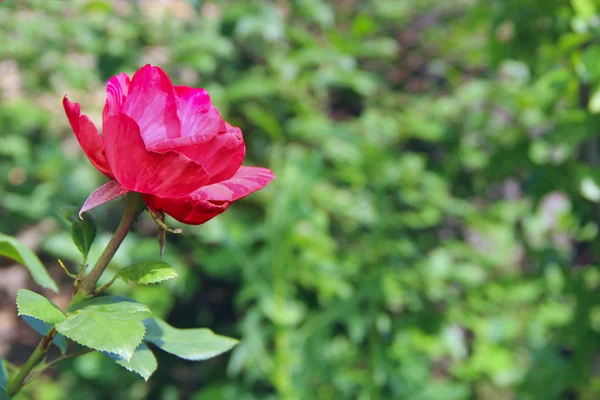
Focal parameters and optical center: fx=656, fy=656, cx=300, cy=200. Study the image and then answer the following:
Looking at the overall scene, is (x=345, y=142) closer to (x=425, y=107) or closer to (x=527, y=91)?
(x=425, y=107)

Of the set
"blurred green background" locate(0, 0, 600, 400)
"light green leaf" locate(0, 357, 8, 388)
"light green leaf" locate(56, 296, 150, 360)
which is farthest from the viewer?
"blurred green background" locate(0, 0, 600, 400)

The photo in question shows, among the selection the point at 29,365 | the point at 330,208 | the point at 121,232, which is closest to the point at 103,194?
the point at 121,232

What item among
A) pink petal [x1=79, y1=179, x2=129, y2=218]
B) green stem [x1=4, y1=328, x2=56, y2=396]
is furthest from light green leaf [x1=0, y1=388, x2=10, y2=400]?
pink petal [x1=79, y1=179, x2=129, y2=218]

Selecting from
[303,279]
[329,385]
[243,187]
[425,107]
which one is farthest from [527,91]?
[243,187]

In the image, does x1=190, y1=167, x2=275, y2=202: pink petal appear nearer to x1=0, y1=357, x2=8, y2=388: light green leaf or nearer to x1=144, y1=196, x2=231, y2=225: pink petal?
x1=144, y1=196, x2=231, y2=225: pink petal

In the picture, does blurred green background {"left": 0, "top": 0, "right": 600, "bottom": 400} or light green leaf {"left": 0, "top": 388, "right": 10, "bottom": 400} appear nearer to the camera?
light green leaf {"left": 0, "top": 388, "right": 10, "bottom": 400}

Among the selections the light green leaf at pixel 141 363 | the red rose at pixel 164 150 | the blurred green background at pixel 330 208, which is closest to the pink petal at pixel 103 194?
the red rose at pixel 164 150

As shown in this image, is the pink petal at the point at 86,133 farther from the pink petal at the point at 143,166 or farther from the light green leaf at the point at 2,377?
the light green leaf at the point at 2,377
